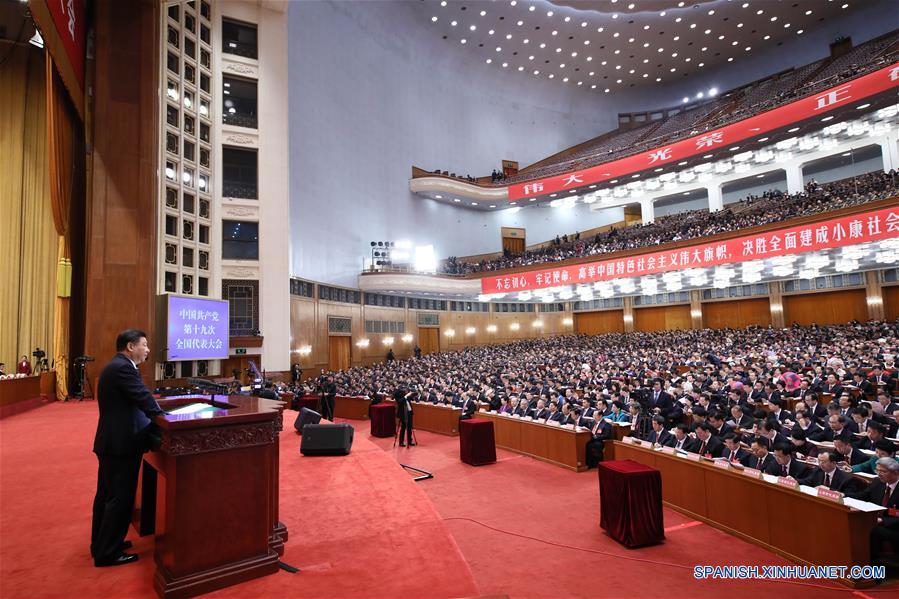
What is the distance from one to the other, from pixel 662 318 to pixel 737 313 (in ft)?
12.5

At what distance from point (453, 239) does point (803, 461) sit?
23.3 m

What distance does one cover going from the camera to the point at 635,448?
20.1ft

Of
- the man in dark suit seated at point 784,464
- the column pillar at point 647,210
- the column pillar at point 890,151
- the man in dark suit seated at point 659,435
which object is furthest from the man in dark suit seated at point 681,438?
the column pillar at point 647,210

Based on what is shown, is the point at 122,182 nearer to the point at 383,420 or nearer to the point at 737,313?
the point at 383,420

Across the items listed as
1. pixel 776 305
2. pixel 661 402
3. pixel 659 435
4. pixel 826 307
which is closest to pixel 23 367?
pixel 659 435

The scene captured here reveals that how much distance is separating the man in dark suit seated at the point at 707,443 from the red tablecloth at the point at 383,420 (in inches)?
242

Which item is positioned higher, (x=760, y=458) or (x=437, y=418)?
(x=760, y=458)

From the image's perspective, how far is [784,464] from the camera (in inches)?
187

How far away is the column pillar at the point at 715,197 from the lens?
23641 millimetres

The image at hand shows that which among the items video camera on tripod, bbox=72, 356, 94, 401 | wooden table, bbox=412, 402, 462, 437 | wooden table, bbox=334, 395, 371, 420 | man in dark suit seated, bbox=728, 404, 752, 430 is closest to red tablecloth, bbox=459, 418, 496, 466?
wooden table, bbox=412, 402, 462, 437

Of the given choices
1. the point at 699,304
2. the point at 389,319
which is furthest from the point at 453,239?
A: the point at 699,304

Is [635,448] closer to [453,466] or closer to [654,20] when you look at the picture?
[453,466]

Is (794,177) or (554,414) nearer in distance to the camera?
(554,414)

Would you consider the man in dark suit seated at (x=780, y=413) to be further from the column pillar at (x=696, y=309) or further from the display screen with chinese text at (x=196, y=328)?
the column pillar at (x=696, y=309)
